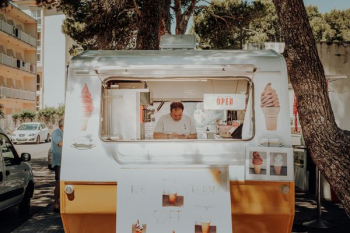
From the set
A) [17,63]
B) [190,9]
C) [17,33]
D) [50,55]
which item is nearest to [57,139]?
[190,9]

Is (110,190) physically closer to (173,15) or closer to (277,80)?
(277,80)

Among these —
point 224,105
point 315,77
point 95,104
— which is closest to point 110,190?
point 95,104

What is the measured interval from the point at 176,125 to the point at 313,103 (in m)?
1.71

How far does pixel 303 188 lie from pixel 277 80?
6765mm

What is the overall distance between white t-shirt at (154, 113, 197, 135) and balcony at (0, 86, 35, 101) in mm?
35815

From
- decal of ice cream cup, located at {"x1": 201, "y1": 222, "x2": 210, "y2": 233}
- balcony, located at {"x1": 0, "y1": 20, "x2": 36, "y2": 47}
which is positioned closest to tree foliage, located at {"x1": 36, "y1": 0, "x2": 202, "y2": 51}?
decal of ice cream cup, located at {"x1": 201, "y1": 222, "x2": 210, "y2": 233}

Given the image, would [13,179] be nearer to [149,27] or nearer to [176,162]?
[176,162]

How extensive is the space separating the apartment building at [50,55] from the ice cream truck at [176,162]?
145 feet

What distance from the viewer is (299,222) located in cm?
786

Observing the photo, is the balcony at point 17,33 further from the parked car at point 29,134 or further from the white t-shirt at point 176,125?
the white t-shirt at point 176,125

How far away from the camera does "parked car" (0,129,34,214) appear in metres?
7.35

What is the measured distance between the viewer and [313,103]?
529cm

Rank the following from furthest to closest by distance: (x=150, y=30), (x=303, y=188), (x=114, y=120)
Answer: (x=150, y=30) → (x=303, y=188) → (x=114, y=120)

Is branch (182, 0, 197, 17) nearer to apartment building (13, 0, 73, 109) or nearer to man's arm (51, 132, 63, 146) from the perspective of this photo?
man's arm (51, 132, 63, 146)
